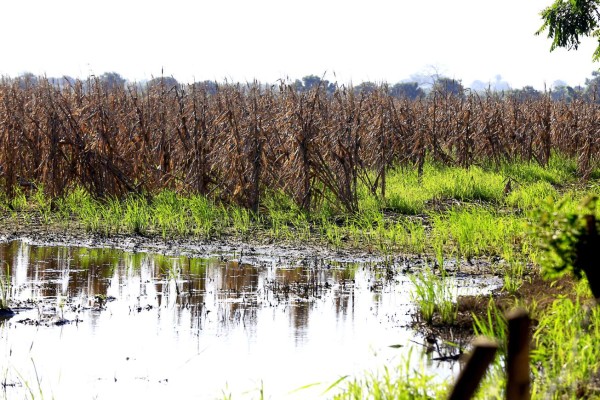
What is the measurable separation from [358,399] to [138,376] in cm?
197

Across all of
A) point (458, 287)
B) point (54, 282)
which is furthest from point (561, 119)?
point (54, 282)

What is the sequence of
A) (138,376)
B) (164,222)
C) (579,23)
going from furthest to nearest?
→ (579,23) < (164,222) < (138,376)

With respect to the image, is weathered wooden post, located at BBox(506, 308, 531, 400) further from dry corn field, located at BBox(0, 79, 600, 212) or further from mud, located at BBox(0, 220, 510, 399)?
dry corn field, located at BBox(0, 79, 600, 212)

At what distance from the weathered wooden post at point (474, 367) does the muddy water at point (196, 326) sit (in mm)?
2680

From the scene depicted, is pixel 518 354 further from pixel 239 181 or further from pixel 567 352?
pixel 239 181

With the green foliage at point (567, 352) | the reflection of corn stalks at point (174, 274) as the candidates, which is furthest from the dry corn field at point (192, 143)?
the green foliage at point (567, 352)

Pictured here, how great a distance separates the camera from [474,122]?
19828 mm

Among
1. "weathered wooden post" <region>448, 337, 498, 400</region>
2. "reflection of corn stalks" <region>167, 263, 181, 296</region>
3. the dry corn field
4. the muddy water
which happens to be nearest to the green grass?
the dry corn field

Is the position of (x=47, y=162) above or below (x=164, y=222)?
above

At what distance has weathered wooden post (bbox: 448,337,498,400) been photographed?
2.38m

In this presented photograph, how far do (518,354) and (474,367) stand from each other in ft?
0.41

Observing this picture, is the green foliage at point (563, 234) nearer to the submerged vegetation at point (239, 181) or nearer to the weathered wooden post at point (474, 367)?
the weathered wooden post at point (474, 367)

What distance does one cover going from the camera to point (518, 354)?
8.20ft

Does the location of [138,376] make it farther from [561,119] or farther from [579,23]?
[561,119]
